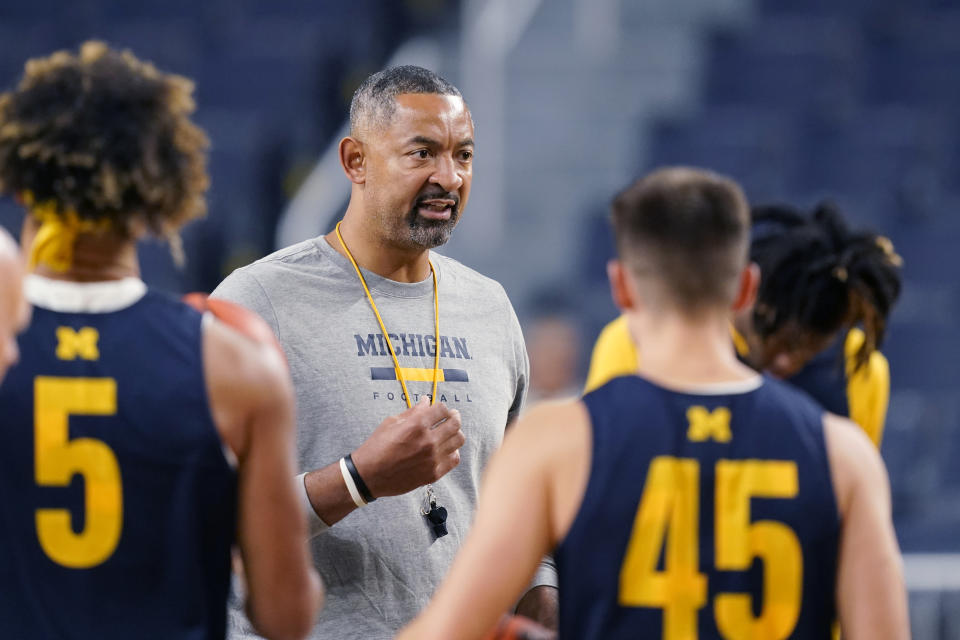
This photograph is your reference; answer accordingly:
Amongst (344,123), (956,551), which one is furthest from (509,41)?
(956,551)

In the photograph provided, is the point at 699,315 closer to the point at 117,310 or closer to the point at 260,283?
the point at 117,310

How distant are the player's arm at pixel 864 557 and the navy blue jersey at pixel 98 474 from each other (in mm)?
936

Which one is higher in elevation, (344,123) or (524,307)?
(344,123)

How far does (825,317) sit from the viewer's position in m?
3.41

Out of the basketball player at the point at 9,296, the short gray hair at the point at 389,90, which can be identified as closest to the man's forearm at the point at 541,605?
the short gray hair at the point at 389,90

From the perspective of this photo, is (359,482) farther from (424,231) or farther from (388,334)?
(424,231)

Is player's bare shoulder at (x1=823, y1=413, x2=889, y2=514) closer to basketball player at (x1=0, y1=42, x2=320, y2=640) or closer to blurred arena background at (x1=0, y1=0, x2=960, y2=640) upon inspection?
basketball player at (x1=0, y1=42, x2=320, y2=640)

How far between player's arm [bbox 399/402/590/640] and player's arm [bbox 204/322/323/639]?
248 mm

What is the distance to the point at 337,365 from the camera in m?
2.93

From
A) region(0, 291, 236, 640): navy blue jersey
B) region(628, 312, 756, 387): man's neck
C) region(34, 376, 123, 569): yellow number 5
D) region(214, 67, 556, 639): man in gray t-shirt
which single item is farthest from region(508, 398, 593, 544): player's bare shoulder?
region(214, 67, 556, 639): man in gray t-shirt

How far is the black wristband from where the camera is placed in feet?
8.71

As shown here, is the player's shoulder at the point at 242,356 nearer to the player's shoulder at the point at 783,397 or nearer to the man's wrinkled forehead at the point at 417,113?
the player's shoulder at the point at 783,397

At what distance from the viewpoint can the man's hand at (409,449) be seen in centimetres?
262

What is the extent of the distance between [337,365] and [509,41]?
286 inches
